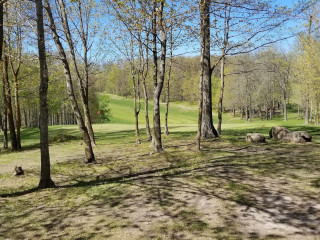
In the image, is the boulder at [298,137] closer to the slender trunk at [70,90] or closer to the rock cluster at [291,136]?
the rock cluster at [291,136]

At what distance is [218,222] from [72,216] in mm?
3486

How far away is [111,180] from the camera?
32.5 feet

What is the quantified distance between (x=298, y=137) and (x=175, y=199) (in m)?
10.8

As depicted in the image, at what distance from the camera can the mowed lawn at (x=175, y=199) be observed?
548 cm

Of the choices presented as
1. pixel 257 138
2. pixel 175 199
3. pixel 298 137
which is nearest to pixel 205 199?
pixel 175 199

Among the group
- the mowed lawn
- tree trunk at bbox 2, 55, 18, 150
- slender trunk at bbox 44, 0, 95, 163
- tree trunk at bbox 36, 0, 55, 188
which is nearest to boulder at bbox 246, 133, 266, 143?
the mowed lawn

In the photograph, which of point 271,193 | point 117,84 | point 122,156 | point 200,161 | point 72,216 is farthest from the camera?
point 117,84

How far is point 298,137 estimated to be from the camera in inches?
590

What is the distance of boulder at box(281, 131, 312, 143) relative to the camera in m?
14.9

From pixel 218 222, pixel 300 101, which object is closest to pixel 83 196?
pixel 218 222

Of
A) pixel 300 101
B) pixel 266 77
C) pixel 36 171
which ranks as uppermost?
pixel 266 77

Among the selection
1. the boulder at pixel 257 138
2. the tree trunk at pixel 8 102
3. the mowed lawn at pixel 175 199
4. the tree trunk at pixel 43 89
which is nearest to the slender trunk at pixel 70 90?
the mowed lawn at pixel 175 199

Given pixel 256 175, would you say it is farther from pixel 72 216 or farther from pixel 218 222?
pixel 72 216

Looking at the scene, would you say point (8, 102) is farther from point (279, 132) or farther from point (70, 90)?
point (279, 132)
